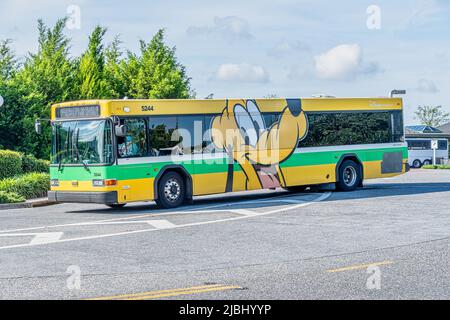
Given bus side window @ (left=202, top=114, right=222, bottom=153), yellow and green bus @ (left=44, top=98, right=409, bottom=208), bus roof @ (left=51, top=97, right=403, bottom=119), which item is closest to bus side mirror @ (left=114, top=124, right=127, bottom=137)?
yellow and green bus @ (left=44, top=98, right=409, bottom=208)

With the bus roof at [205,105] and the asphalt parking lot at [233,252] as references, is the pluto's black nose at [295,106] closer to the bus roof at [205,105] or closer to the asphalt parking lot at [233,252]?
the bus roof at [205,105]

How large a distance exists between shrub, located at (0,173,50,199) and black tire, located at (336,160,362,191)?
8776 mm

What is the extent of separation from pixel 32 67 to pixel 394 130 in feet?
71.2

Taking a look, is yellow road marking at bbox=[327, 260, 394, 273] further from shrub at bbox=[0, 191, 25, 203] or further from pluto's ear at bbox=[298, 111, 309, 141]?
shrub at bbox=[0, 191, 25, 203]

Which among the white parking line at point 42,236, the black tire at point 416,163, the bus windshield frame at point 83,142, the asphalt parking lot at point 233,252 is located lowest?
the black tire at point 416,163

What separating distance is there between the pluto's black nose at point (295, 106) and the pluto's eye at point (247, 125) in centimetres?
149

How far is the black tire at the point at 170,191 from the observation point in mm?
19513

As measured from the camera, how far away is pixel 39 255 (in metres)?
11.5

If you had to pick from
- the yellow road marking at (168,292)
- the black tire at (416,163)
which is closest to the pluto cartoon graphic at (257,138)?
the yellow road marking at (168,292)

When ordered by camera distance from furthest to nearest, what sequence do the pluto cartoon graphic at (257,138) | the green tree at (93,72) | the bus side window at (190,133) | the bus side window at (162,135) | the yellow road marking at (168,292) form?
the green tree at (93,72), the pluto cartoon graphic at (257,138), the bus side window at (190,133), the bus side window at (162,135), the yellow road marking at (168,292)

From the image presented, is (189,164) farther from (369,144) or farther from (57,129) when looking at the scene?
(369,144)

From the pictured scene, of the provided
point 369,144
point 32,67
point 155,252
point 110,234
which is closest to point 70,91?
point 32,67

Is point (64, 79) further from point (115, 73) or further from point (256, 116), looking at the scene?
point (256, 116)

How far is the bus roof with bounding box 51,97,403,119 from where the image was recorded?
746 inches
